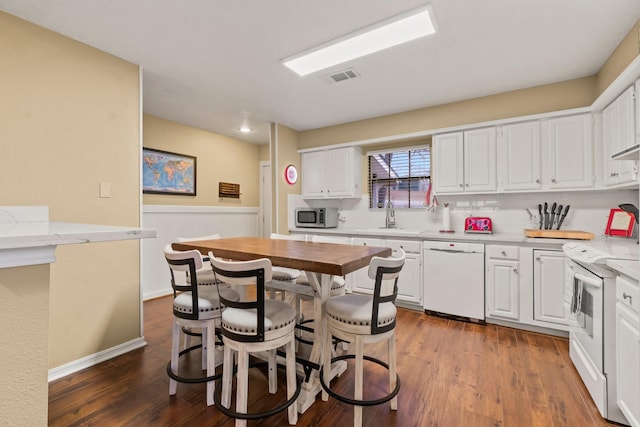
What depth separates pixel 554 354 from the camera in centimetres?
251

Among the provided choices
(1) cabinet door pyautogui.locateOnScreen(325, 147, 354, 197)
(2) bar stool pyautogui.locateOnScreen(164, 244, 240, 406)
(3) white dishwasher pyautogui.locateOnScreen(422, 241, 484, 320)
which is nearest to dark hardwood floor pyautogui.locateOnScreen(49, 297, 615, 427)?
(2) bar stool pyautogui.locateOnScreen(164, 244, 240, 406)

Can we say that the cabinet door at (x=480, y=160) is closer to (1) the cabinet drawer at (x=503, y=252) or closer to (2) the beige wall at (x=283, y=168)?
(1) the cabinet drawer at (x=503, y=252)

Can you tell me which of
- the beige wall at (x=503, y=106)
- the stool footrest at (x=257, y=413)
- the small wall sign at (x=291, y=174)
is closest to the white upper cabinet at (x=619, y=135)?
the beige wall at (x=503, y=106)

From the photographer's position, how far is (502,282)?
304cm

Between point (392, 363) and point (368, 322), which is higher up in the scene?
point (368, 322)

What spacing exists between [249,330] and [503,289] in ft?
8.97

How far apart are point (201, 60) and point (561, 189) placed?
3.78 meters

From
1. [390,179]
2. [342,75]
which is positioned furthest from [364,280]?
[342,75]

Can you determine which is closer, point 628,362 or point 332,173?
point 628,362

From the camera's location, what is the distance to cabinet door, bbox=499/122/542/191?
3139 millimetres

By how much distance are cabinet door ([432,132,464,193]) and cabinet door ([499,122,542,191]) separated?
0.43 meters

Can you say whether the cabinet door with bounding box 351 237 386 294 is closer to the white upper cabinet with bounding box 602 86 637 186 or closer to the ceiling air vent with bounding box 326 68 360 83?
the ceiling air vent with bounding box 326 68 360 83

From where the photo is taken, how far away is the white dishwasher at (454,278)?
3.15 metres

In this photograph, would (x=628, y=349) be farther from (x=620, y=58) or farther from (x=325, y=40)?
(x=325, y=40)
